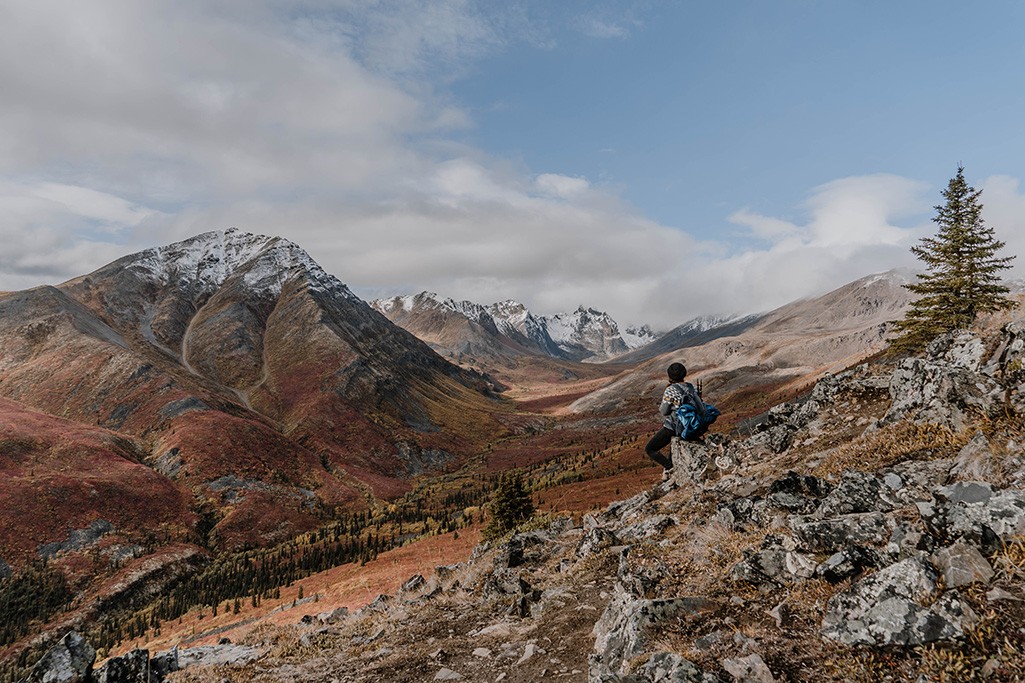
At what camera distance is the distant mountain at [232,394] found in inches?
3354

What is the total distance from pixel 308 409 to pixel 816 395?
13000 cm

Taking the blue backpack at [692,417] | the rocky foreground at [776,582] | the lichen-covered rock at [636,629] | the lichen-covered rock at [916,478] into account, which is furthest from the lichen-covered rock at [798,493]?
the lichen-covered rock at [636,629]

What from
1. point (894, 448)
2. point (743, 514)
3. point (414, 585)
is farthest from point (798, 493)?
point (414, 585)

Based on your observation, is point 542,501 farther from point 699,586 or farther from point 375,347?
point 375,347

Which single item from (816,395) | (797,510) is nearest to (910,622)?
(797,510)

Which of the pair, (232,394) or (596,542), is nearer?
(596,542)

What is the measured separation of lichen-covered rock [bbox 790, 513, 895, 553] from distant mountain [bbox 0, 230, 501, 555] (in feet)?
273

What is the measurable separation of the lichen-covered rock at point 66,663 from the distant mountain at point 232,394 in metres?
73.2

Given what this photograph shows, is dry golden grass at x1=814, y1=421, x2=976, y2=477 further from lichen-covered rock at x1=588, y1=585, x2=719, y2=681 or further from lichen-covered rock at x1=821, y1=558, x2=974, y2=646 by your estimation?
lichen-covered rock at x1=588, y1=585, x2=719, y2=681

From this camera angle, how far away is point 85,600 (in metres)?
54.3

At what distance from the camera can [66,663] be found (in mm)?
8570

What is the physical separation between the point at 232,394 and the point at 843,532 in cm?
15636

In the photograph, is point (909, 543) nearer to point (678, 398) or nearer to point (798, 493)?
point (798, 493)

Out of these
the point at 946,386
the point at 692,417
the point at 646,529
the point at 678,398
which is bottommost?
the point at 646,529
